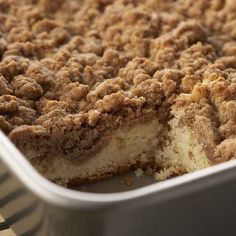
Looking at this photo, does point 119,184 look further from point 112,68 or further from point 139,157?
point 112,68

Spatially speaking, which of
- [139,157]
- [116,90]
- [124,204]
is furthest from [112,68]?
[124,204]

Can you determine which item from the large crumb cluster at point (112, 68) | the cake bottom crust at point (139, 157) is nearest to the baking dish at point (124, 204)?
the large crumb cluster at point (112, 68)

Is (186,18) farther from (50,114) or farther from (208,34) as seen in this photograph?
(50,114)

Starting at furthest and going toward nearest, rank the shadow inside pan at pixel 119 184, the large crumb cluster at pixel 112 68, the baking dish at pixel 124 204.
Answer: the shadow inside pan at pixel 119 184 → the large crumb cluster at pixel 112 68 → the baking dish at pixel 124 204

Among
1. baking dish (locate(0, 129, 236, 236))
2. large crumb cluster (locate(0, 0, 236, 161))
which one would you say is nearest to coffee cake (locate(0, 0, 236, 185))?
large crumb cluster (locate(0, 0, 236, 161))

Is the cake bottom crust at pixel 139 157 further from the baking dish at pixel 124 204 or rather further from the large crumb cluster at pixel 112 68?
the baking dish at pixel 124 204

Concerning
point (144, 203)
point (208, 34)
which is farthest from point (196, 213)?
point (208, 34)
